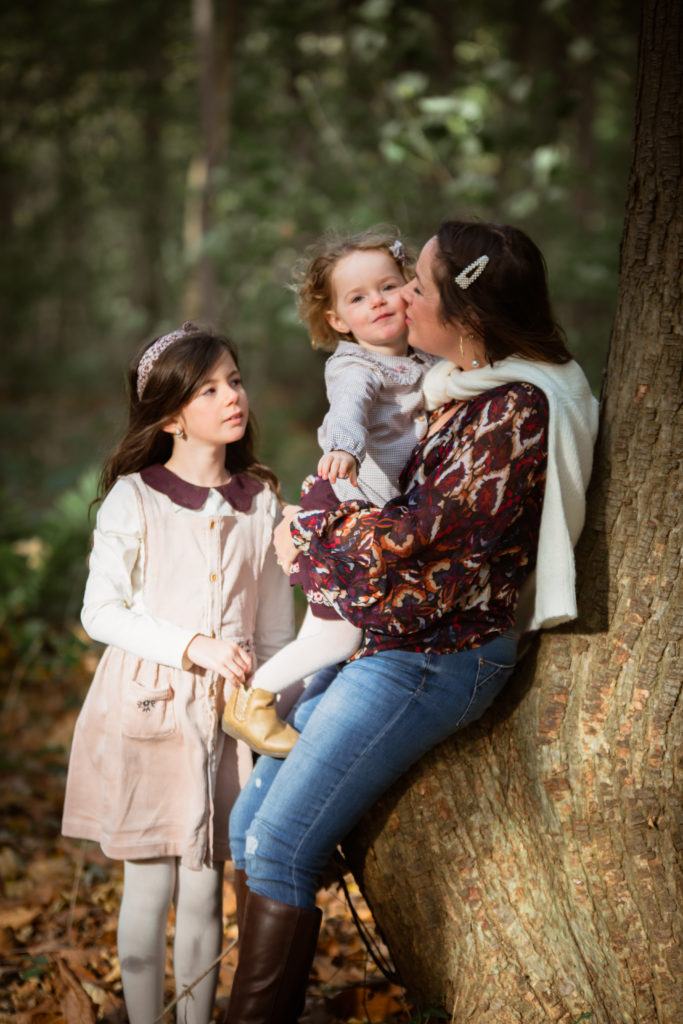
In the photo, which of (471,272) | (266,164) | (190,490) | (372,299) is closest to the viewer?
(471,272)

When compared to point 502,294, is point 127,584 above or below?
below

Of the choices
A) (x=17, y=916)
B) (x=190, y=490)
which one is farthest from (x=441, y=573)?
(x=17, y=916)

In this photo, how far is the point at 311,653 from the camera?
2.49 meters

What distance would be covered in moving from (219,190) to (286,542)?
27.8 feet

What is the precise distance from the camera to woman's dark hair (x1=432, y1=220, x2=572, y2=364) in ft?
7.72

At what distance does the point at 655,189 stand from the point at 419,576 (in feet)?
4.20

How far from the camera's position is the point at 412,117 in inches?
264

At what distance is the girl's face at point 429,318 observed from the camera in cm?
244

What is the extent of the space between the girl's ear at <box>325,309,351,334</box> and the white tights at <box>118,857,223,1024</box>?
1.81 m

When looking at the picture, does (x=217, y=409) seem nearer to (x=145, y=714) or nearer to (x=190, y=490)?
(x=190, y=490)

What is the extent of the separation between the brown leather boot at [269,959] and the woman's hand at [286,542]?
925 mm

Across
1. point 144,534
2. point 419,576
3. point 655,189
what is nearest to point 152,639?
point 144,534

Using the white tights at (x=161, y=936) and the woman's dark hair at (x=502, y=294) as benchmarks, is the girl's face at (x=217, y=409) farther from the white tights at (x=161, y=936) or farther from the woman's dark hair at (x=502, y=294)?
the white tights at (x=161, y=936)

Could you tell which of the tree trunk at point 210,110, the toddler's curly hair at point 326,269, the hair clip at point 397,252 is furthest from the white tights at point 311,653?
the tree trunk at point 210,110
